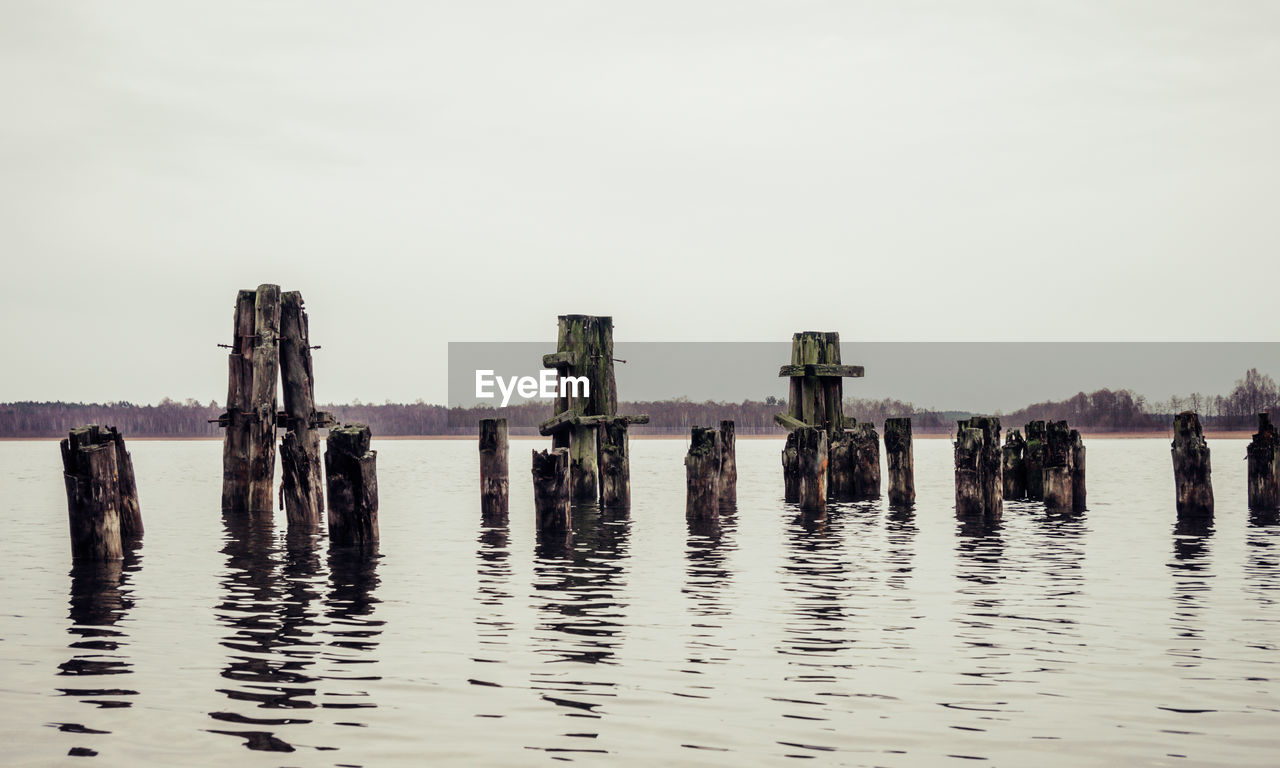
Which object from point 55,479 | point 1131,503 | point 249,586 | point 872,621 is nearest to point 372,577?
point 249,586

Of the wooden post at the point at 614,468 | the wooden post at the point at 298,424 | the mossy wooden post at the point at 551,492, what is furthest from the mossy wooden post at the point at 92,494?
the wooden post at the point at 614,468

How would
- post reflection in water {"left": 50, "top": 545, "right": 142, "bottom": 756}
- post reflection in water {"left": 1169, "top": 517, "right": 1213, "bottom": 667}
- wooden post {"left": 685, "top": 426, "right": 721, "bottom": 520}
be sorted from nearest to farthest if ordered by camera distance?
post reflection in water {"left": 50, "top": 545, "right": 142, "bottom": 756}
post reflection in water {"left": 1169, "top": 517, "right": 1213, "bottom": 667}
wooden post {"left": 685, "top": 426, "right": 721, "bottom": 520}

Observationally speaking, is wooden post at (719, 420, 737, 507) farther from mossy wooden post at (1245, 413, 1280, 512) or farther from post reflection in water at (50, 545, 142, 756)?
post reflection in water at (50, 545, 142, 756)

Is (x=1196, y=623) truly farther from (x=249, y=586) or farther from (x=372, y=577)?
(x=249, y=586)

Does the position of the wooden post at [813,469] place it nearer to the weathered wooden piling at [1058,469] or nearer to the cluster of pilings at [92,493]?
the weathered wooden piling at [1058,469]

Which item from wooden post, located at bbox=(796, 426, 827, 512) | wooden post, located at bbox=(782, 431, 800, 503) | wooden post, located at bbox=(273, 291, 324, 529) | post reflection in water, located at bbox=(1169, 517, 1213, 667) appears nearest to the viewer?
post reflection in water, located at bbox=(1169, 517, 1213, 667)

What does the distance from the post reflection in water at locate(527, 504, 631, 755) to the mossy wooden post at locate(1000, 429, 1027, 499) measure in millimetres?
9593

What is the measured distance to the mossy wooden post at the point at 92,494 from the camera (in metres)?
14.3

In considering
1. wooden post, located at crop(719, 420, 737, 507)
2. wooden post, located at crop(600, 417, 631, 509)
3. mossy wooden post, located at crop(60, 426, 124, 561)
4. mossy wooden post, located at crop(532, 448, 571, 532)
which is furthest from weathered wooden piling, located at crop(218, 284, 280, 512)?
wooden post, located at crop(719, 420, 737, 507)

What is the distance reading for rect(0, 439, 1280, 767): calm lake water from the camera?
7.32 meters

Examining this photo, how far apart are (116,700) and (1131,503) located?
24.0m

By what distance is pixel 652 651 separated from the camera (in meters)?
10.1

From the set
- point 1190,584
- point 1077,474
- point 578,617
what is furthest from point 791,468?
point 578,617

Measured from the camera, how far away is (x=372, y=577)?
48.7ft
